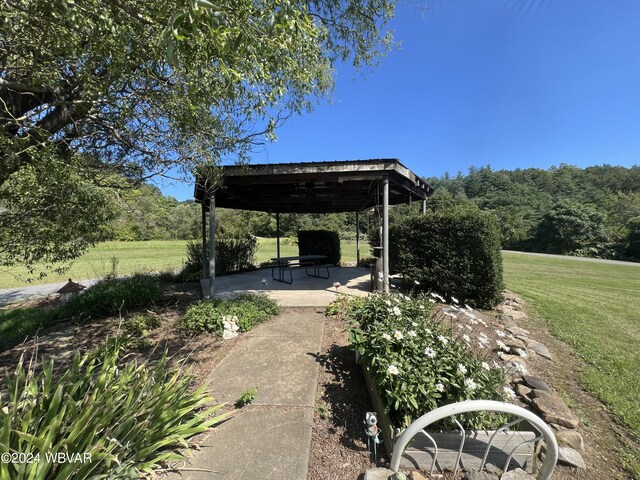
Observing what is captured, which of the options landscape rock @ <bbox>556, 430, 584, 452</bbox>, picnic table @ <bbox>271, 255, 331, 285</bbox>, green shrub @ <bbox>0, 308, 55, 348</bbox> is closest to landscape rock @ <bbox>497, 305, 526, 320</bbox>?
landscape rock @ <bbox>556, 430, 584, 452</bbox>

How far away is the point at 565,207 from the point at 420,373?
41.2 meters

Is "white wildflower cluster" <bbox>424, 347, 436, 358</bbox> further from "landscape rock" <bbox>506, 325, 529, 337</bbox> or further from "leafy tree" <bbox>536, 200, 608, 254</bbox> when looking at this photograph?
"leafy tree" <bbox>536, 200, 608, 254</bbox>

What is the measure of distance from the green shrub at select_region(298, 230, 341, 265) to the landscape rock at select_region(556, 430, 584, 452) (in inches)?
389

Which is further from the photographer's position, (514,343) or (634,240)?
(634,240)

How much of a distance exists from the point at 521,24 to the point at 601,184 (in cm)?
7332

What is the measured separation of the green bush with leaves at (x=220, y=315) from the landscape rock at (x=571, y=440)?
144 inches

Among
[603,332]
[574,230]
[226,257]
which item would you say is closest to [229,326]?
[603,332]

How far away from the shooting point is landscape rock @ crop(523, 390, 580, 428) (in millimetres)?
2363

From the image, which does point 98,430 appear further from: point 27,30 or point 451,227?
point 451,227

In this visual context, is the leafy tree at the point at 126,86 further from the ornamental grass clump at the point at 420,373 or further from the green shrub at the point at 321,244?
the green shrub at the point at 321,244

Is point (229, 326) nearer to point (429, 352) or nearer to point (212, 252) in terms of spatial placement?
point (212, 252)

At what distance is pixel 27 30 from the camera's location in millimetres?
2250

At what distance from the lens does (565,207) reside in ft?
106

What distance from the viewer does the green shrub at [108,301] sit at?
522 cm
